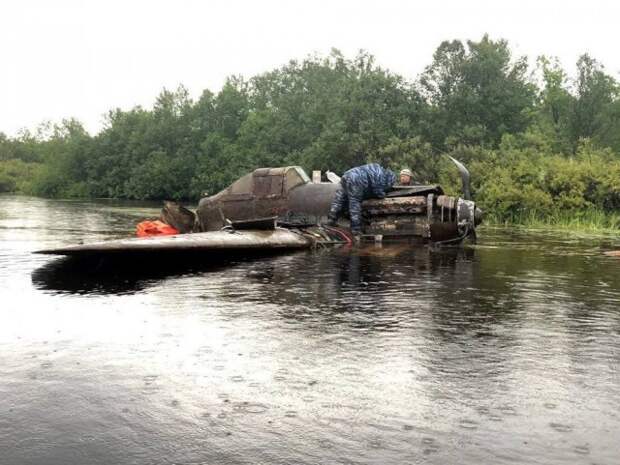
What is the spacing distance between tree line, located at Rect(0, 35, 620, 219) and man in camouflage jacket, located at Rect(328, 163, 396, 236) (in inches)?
547

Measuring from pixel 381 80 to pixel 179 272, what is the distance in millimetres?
49120

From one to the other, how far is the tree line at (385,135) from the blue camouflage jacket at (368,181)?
1373 cm

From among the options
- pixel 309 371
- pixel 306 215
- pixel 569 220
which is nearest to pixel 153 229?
pixel 306 215

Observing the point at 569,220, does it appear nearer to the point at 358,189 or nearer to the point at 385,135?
the point at 358,189

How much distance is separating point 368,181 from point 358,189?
15.5 inches

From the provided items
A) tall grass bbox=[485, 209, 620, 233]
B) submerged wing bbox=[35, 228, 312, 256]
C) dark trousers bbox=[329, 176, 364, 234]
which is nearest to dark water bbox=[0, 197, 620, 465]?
submerged wing bbox=[35, 228, 312, 256]

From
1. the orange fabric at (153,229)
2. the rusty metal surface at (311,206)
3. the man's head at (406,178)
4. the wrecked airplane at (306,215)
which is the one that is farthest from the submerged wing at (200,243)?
the orange fabric at (153,229)

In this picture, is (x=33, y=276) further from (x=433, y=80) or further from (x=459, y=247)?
(x=433, y=80)

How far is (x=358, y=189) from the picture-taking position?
16438 millimetres

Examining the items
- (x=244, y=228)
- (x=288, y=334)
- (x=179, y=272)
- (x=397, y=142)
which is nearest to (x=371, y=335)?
(x=288, y=334)

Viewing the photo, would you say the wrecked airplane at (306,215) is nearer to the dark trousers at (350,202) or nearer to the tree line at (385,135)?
the dark trousers at (350,202)

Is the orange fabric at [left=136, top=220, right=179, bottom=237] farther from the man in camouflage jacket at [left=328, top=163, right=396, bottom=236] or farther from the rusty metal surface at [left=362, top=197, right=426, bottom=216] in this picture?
the rusty metal surface at [left=362, top=197, right=426, bottom=216]

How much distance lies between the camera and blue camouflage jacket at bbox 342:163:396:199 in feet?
53.9

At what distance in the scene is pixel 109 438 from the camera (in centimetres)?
402
